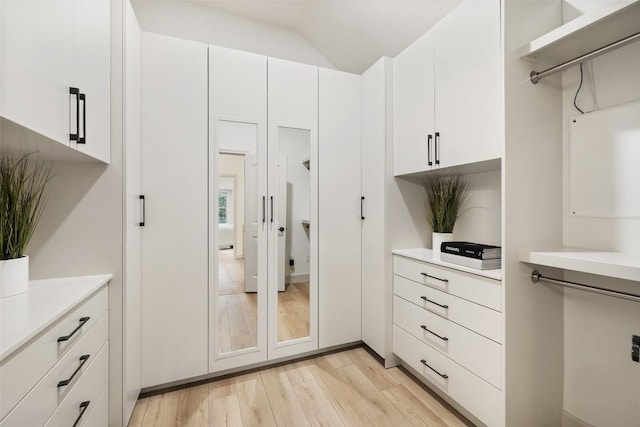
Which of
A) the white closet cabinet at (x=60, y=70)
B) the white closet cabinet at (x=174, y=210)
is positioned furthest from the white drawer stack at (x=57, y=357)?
the white closet cabinet at (x=60, y=70)

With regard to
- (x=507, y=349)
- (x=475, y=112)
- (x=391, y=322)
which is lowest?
(x=391, y=322)

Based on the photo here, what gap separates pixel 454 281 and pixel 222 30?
2.90 metres

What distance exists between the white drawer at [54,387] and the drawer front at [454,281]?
70.3 inches

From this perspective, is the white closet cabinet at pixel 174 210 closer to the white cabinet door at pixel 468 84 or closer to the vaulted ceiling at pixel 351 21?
the vaulted ceiling at pixel 351 21

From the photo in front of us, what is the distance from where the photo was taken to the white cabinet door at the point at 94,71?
3.79 ft

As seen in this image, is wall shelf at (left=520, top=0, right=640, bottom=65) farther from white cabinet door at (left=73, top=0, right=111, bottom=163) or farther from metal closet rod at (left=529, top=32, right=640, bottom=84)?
white cabinet door at (left=73, top=0, right=111, bottom=163)

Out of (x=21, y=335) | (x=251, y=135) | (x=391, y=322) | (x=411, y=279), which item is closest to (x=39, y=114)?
(x=21, y=335)

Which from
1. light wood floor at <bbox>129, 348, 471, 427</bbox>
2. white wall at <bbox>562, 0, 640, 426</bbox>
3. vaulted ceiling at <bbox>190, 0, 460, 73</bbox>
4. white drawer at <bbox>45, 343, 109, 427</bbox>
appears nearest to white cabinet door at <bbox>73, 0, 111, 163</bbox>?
white drawer at <bbox>45, 343, 109, 427</bbox>

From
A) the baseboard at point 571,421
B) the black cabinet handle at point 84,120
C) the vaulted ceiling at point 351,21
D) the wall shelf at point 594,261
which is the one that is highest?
the vaulted ceiling at point 351,21

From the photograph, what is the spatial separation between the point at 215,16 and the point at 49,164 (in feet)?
6.81

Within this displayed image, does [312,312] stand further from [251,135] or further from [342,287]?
[251,135]

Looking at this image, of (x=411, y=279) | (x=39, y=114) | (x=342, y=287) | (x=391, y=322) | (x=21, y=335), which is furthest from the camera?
(x=342, y=287)

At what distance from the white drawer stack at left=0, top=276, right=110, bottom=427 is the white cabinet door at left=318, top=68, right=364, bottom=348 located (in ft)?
4.65

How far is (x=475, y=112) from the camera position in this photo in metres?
1.57
